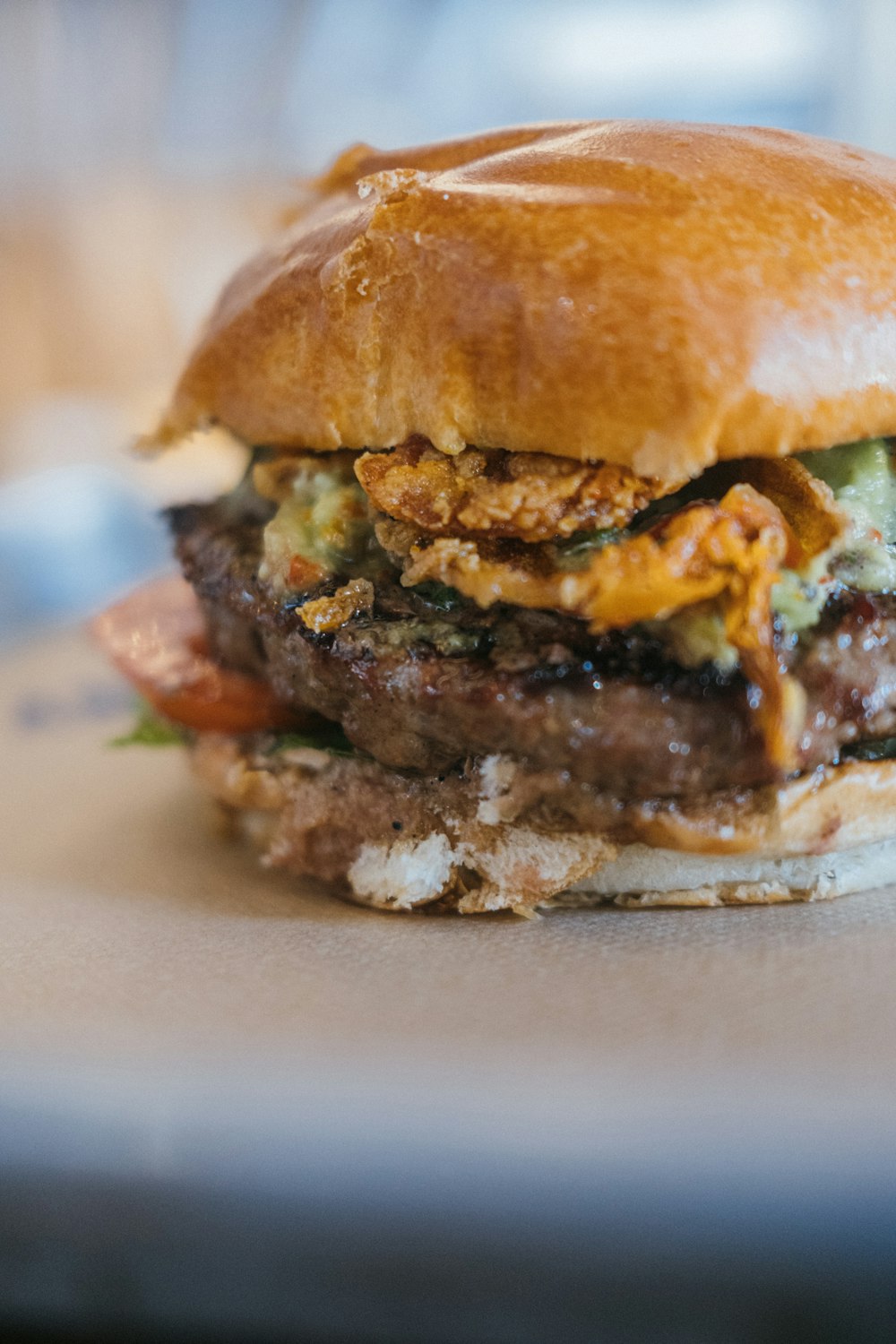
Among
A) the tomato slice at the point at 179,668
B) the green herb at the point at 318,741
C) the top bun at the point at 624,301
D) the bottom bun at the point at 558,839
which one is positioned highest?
the top bun at the point at 624,301

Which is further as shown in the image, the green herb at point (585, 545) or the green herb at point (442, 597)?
the green herb at point (442, 597)

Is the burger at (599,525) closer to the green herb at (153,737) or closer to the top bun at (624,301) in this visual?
the top bun at (624,301)

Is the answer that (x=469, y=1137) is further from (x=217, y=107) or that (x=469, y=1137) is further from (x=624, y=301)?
(x=217, y=107)

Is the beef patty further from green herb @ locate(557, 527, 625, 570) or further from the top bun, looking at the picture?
the top bun

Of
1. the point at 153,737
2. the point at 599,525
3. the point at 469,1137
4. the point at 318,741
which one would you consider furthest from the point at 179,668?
the point at 469,1137

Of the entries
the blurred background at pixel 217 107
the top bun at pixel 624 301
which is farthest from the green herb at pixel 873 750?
the blurred background at pixel 217 107
